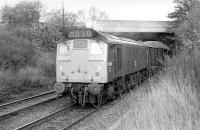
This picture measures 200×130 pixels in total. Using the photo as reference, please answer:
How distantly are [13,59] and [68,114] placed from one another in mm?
11227

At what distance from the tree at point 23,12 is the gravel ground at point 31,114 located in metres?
24.7

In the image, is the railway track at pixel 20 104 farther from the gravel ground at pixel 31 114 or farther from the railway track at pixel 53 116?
the railway track at pixel 53 116

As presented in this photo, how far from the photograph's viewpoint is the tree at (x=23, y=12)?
36.6m

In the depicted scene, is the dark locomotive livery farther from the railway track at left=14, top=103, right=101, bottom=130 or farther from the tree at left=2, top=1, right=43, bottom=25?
the tree at left=2, top=1, right=43, bottom=25

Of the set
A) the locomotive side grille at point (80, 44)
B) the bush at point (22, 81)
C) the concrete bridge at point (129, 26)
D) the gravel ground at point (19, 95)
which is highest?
the concrete bridge at point (129, 26)

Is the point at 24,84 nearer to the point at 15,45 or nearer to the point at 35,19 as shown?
the point at 15,45

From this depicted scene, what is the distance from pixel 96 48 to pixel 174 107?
5.80m

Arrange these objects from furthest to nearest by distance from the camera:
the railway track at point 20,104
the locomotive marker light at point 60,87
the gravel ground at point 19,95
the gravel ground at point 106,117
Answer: the gravel ground at point 19,95
the locomotive marker light at point 60,87
the railway track at point 20,104
the gravel ground at point 106,117

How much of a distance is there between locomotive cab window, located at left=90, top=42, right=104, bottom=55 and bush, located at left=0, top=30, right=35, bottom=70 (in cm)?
919

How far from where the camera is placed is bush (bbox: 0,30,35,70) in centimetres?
2058

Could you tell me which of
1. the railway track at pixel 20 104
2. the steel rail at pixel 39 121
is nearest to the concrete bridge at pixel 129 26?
the railway track at pixel 20 104

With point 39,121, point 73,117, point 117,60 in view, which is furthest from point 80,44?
point 39,121

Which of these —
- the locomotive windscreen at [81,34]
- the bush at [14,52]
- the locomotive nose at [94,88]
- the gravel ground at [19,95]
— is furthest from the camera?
the bush at [14,52]

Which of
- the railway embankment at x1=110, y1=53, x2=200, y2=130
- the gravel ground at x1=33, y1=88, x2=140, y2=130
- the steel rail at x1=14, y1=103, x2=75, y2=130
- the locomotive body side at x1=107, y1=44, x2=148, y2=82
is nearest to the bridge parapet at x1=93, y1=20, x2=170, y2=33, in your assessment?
the locomotive body side at x1=107, y1=44, x2=148, y2=82
